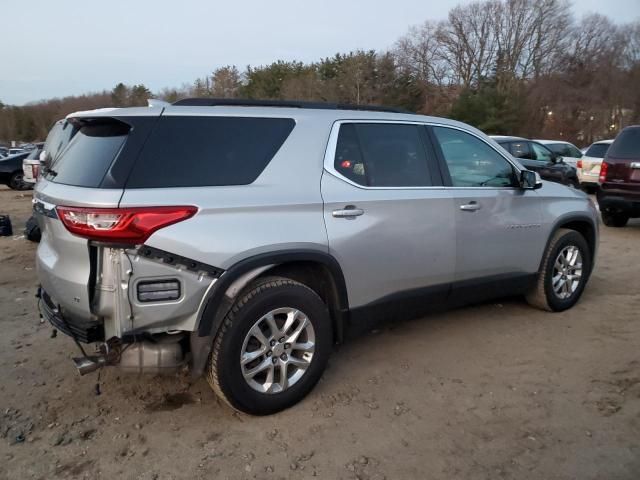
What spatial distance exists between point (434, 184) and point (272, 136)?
1.37 metres

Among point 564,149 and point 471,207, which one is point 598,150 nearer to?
point 564,149

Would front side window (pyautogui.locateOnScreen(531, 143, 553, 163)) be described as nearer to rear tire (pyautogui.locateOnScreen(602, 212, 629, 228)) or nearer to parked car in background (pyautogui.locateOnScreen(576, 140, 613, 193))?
parked car in background (pyautogui.locateOnScreen(576, 140, 613, 193))

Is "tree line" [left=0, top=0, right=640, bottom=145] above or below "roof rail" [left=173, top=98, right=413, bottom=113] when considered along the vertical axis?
above

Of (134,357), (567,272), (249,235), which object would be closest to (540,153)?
(567,272)

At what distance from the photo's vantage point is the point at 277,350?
10.3ft

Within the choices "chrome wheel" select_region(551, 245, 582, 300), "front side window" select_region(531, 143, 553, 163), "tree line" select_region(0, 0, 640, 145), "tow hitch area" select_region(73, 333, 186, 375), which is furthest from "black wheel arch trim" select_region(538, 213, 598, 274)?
"tree line" select_region(0, 0, 640, 145)

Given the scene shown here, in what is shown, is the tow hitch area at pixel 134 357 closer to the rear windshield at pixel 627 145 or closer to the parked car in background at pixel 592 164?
the rear windshield at pixel 627 145

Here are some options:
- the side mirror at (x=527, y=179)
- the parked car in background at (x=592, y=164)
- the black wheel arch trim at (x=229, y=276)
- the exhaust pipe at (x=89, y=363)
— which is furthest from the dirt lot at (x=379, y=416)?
the parked car in background at (x=592, y=164)

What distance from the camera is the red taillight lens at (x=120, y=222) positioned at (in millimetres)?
2613

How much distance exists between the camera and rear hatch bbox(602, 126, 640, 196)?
27.8 feet

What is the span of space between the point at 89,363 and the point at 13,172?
709 inches

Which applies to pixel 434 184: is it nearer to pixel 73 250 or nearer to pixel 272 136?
pixel 272 136

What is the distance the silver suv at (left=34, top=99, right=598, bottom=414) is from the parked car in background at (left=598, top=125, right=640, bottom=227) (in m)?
5.84

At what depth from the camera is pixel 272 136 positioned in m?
3.19
